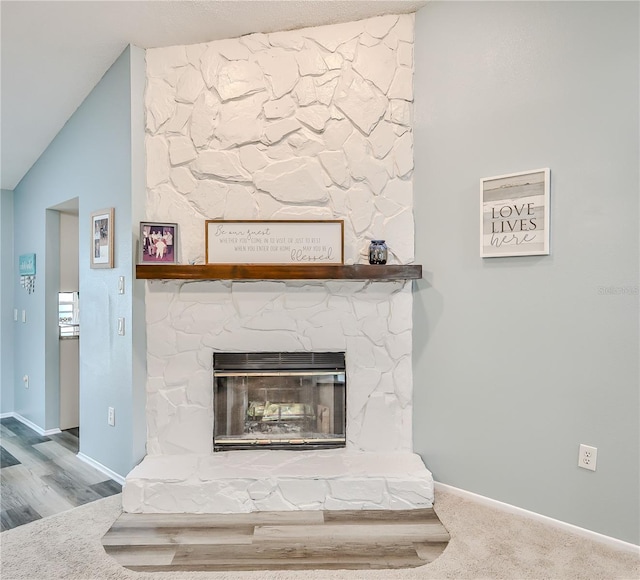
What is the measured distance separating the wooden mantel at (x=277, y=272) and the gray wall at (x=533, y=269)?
27 cm

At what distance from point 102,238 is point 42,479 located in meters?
1.59

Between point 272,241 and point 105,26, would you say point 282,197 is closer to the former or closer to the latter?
point 272,241

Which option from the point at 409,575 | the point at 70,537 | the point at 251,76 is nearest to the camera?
the point at 409,575

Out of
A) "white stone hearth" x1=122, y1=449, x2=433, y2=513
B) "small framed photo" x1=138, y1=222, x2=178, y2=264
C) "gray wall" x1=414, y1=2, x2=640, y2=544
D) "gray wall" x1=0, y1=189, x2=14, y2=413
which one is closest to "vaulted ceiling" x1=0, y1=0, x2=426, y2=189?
"gray wall" x1=414, y1=2, x2=640, y2=544

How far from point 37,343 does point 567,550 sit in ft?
13.4

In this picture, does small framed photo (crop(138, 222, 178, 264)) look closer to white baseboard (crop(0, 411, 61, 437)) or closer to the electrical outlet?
white baseboard (crop(0, 411, 61, 437))

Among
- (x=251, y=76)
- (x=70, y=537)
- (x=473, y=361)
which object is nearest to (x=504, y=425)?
(x=473, y=361)

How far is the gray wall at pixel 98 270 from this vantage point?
2.59 metres

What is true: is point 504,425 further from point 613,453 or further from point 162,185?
point 162,185

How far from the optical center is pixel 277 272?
236 centimetres

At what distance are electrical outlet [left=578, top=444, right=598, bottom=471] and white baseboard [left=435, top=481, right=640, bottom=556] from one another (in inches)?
12.0

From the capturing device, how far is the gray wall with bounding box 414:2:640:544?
1973mm

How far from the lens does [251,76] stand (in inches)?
102

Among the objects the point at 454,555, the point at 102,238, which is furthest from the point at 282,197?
the point at 454,555
